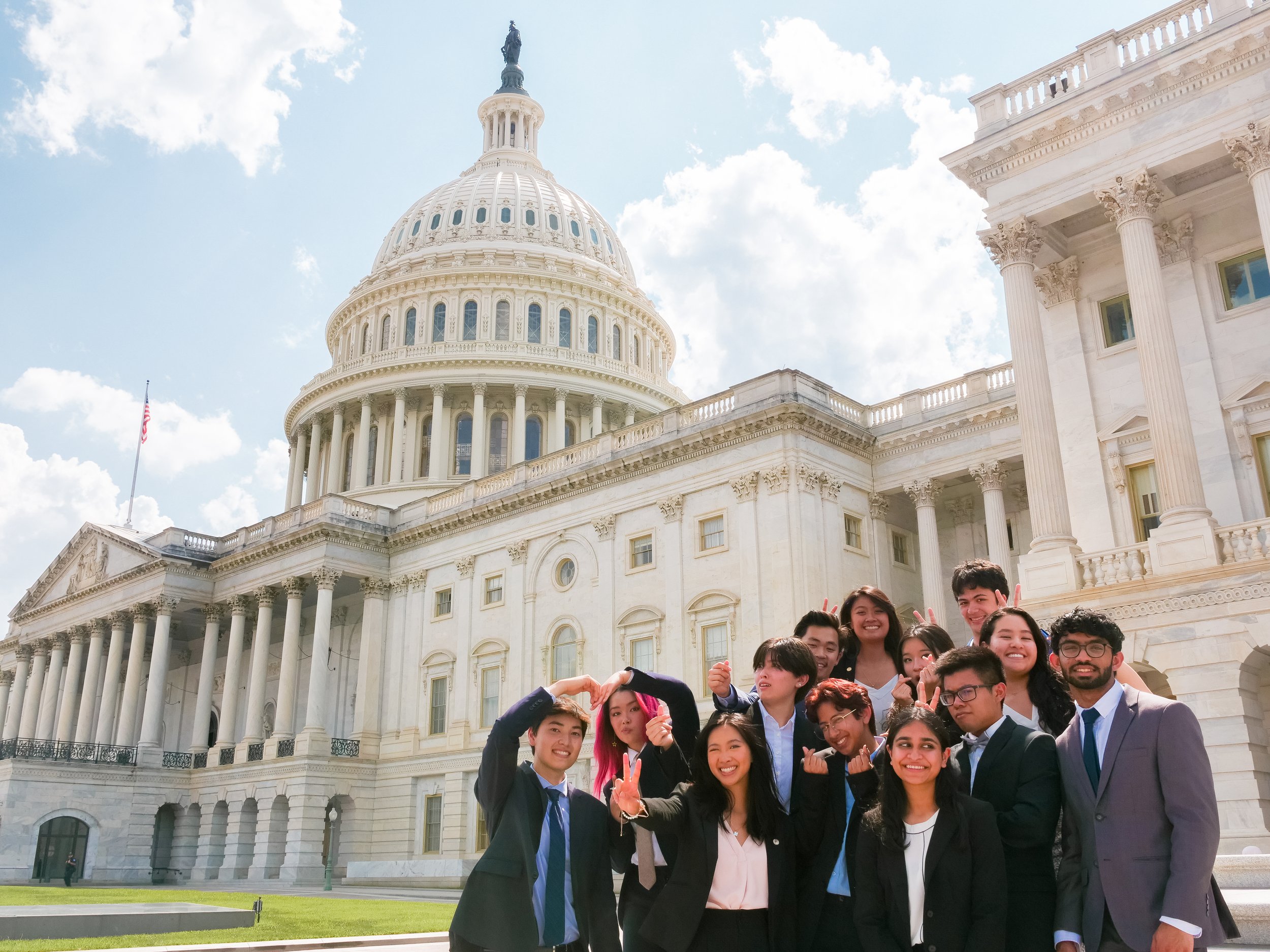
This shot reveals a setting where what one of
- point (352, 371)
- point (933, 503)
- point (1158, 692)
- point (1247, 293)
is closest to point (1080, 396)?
point (1247, 293)

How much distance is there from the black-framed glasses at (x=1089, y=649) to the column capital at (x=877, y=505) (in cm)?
3386

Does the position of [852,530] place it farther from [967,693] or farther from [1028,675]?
[967,693]

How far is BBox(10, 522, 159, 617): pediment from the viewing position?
188 feet

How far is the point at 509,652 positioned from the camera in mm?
44781

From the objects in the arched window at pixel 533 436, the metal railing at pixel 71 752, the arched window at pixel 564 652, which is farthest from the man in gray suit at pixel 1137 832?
the arched window at pixel 533 436

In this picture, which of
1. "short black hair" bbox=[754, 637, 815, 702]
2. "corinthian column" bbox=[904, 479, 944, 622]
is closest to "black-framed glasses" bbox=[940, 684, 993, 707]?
"short black hair" bbox=[754, 637, 815, 702]

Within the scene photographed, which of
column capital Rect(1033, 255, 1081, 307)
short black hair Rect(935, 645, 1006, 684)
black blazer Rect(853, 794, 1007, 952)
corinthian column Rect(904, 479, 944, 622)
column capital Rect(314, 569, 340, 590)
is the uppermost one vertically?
column capital Rect(1033, 255, 1081, 307)

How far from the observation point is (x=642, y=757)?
7.02 m

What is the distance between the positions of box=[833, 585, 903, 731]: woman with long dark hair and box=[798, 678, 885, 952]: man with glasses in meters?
1.65

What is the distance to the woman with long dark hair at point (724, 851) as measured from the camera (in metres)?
5.98

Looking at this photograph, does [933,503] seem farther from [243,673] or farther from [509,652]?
[243,673]

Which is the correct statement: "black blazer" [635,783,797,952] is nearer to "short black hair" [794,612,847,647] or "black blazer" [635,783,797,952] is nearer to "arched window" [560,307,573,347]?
"short black hair" [794,612,847,647]

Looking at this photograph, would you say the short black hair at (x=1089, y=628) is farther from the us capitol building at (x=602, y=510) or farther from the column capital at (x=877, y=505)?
the column capital at (x=877, y=505)

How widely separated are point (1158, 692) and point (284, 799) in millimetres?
37315
